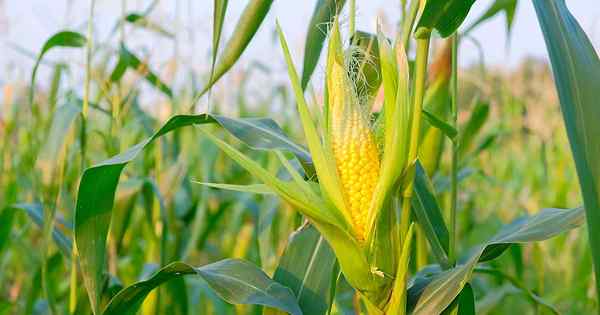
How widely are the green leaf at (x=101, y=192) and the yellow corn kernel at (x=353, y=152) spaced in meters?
0.19

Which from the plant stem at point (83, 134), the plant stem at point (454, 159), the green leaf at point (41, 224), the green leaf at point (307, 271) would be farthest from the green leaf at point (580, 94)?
the green leaf at point (41, 224)

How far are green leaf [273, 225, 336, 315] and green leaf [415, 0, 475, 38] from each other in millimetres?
358

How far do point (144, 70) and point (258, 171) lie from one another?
46.7 inches

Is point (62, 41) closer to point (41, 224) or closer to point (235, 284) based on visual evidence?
point (41, 224)

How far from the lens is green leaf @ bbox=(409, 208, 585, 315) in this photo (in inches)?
37.8

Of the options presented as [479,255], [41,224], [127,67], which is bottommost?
[41,224]

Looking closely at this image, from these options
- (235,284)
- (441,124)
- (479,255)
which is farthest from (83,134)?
(479,255)

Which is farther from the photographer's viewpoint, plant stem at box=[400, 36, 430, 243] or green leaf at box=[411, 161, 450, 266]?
green leaf at box=[411, 161, 450, 266]

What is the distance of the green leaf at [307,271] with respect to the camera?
1121 millimetres

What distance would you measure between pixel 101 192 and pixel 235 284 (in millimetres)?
249

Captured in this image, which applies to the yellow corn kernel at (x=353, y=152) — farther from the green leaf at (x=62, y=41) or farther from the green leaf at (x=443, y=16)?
the green leaf at (x=62, y=41)

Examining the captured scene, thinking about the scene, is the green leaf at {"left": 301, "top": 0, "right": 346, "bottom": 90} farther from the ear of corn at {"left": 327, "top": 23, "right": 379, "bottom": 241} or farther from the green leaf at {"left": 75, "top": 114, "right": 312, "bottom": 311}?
the ear of corn at {"left": 327, "top": 23, "right": 379, "bottom": 241}

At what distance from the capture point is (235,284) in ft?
3.38

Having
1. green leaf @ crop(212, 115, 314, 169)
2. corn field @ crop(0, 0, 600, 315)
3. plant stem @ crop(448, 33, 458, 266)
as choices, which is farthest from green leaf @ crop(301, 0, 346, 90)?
plant stem @ crop(448, 33, 458, 266)
